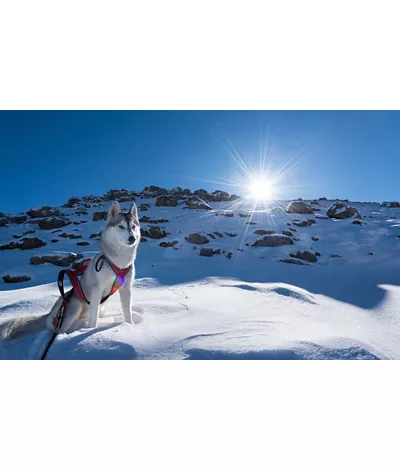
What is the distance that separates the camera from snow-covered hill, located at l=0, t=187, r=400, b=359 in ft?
9.00

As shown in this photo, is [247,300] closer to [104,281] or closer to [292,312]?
[292,312]

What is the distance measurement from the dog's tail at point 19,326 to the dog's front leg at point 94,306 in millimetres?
683

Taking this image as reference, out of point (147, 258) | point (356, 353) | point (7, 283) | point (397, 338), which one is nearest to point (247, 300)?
point (397, 338)

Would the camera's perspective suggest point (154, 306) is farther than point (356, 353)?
Yes

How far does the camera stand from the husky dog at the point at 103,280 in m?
3.41

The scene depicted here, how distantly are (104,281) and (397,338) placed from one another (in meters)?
4.45

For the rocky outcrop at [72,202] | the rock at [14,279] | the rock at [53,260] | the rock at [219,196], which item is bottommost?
the rock at [14,279]

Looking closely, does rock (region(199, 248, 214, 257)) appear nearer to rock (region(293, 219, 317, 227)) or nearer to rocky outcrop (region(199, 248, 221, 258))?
rocky outcrop (region(199, 248, 221, 258))

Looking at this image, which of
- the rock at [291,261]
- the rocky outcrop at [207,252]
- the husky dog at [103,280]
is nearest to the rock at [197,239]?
the rocky outcrop at [207,252]

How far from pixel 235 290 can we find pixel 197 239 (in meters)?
7.54

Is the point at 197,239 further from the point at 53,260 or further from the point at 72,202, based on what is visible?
the point at 72,202

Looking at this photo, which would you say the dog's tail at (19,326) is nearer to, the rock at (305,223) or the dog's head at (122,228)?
the dog's head at (122,228)

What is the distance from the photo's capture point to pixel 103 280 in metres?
3.52

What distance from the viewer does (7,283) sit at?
914 cm
